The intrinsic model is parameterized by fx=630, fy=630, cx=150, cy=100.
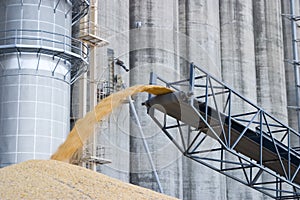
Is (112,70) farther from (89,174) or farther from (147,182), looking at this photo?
(147,182)

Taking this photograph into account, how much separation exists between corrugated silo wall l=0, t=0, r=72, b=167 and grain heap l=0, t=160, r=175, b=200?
500cm

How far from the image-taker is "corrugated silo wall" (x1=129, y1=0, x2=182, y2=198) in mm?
16453

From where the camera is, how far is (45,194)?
34.4 ft

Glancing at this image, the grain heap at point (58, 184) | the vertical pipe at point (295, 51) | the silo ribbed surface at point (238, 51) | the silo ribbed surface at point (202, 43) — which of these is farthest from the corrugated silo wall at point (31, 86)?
the vertical pipe at point (295, 51)

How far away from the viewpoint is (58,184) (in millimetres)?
11180

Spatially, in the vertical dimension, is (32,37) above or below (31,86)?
above

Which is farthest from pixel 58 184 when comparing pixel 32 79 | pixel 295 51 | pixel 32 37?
pixel 295 51

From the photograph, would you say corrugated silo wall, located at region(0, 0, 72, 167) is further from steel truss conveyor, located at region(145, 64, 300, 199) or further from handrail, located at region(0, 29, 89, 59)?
steel truss conveyor, located at region(145, 64, 300, 199)

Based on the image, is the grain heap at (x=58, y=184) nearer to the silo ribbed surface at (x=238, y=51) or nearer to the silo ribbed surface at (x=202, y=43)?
the silo ribbed surface at (x=202, y=43)

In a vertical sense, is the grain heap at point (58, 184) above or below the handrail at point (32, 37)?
below

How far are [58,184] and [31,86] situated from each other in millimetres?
7246

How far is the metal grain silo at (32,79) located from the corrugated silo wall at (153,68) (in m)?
2.29

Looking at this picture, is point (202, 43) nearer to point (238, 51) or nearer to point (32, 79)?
point (238, 51)

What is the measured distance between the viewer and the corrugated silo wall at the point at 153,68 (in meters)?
16.5
